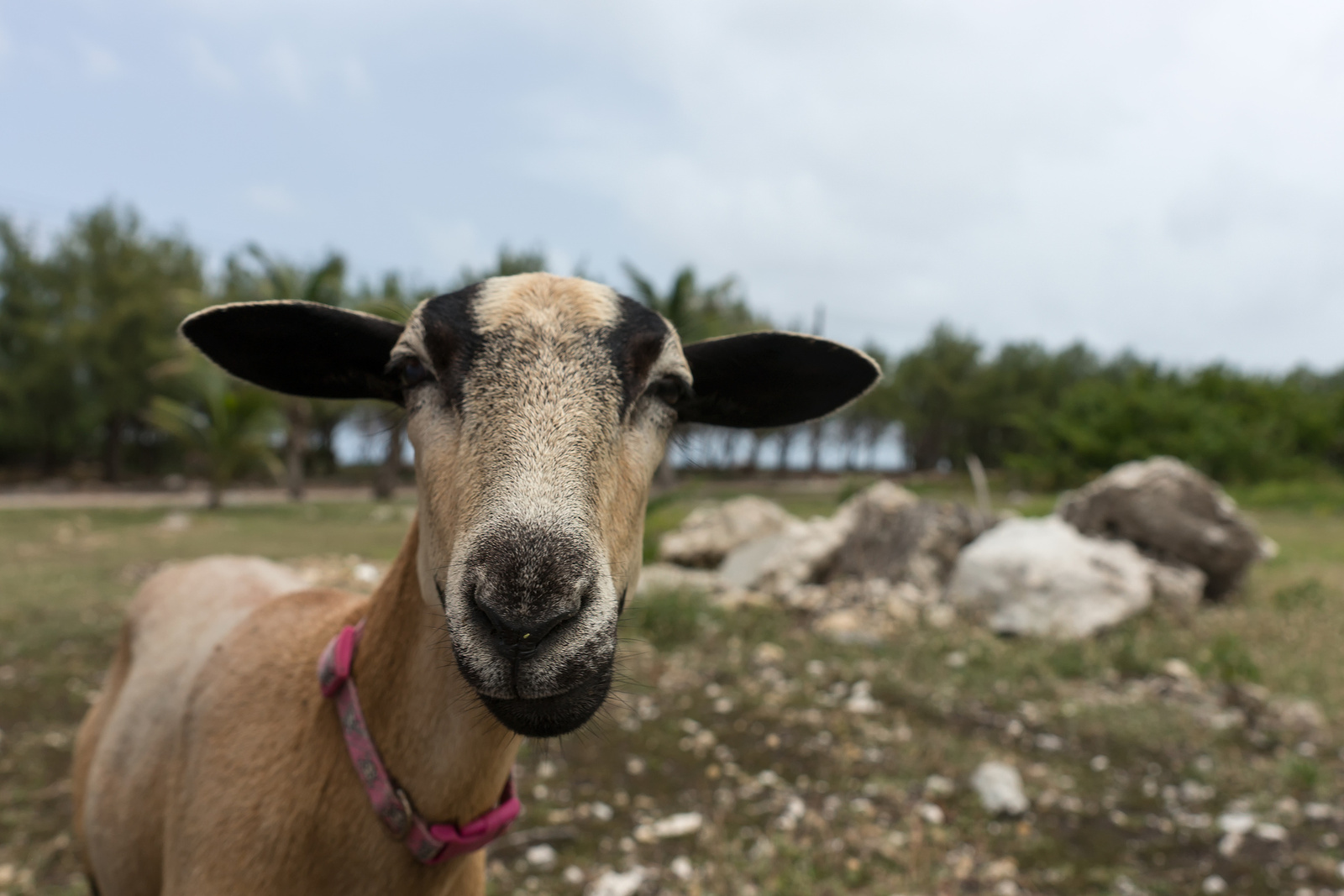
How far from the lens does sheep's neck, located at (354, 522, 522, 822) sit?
6.14 feet

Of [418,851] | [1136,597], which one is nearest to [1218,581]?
[1136,597]

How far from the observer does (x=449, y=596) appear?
149 cm

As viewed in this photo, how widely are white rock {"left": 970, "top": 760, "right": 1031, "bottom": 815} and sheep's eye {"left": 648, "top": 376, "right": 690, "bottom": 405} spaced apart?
384cm


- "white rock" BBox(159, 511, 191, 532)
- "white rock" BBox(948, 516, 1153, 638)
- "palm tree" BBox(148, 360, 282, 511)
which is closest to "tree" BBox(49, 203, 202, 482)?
"palm tree" BBox(148, 360, 282, 511)

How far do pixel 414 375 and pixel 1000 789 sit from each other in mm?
4356

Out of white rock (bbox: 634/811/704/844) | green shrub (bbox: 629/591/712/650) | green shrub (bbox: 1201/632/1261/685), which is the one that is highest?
white rock (bbox: 634/811/704/844)

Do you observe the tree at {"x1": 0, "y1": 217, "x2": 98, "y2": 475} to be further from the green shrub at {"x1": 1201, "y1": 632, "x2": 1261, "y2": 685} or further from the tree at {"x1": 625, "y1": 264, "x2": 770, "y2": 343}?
the green shrub at {"x1": 1201, "y1": 632, "x2": 1261, "y2": 685}

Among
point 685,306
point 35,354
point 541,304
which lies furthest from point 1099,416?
point 35,354

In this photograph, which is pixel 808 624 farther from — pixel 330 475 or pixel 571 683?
pixel 330 475

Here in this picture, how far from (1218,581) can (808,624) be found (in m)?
5.79

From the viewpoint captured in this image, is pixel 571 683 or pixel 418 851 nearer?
pixel 571 683

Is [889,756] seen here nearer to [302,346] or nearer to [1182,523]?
[302,346]

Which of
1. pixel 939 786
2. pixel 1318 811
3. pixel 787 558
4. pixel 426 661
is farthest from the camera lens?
pixel 787 558

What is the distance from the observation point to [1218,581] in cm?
1016
